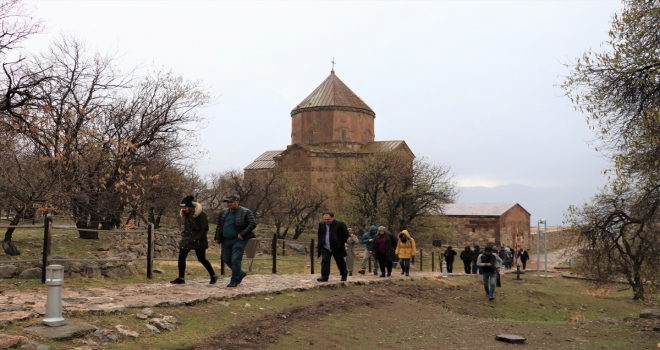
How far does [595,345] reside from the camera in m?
9.06

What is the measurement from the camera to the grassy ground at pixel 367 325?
22.1 feet

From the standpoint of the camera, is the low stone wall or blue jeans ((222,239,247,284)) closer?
blue jeans ((222,239,247,284))

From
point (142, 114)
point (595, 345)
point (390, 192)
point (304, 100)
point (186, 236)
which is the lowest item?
point (595, 345)

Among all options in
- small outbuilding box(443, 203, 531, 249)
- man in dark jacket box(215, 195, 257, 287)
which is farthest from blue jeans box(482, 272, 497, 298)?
small outbuilding box(443, 203, 531, 249)

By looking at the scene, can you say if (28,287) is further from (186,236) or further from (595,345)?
(595,345)

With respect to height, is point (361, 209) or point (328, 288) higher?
Result: point (361, 209)

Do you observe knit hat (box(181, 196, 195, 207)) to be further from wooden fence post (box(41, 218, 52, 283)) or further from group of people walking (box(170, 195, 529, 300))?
wooden fence post (box(41, 218, 52, 283))

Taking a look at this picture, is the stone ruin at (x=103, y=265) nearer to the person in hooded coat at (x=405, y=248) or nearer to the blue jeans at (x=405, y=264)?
the person in hooded coat at (x=405, y=248)

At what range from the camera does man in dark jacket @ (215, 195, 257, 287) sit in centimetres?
967

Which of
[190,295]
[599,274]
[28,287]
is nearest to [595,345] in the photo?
[190,295]

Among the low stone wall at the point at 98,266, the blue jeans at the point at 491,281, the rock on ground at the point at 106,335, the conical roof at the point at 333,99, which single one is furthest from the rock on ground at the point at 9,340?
the conical roof at the point at 333,99

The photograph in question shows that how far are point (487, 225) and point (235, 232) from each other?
37.9 metres

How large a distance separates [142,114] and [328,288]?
13642 millimetres

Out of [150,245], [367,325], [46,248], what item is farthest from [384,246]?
[46,248]
